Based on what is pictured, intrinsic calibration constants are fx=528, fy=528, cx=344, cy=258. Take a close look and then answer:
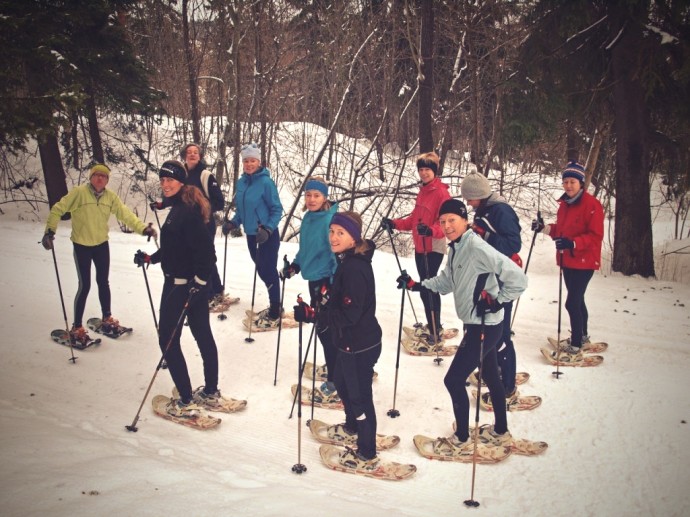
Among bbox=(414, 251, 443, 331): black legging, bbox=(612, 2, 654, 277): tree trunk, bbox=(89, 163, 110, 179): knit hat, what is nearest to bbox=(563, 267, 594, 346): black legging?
bbox=(414, 251, 443, 331): black legging

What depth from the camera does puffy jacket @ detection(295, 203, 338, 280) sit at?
525 cm

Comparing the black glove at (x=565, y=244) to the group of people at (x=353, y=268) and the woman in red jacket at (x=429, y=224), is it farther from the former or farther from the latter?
the woman in red jacket at (x=429, y=224)

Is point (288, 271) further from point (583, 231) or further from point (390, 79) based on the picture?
point (390, 79)

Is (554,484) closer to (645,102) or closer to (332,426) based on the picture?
(332,426)

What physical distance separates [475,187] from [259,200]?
2.79m

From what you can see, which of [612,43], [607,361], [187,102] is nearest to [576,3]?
[612,43]

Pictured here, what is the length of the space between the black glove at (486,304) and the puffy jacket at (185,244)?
7.55 feet

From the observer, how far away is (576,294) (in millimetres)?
5805

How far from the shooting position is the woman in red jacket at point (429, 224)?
5.86 m

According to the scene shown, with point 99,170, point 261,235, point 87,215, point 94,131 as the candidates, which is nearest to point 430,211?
point 261,235

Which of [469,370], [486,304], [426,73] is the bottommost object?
[469,370]

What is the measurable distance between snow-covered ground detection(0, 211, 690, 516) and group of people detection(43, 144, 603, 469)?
1.20 ft

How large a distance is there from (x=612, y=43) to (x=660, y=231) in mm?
8726

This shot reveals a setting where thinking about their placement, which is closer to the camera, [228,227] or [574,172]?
[574,172]
